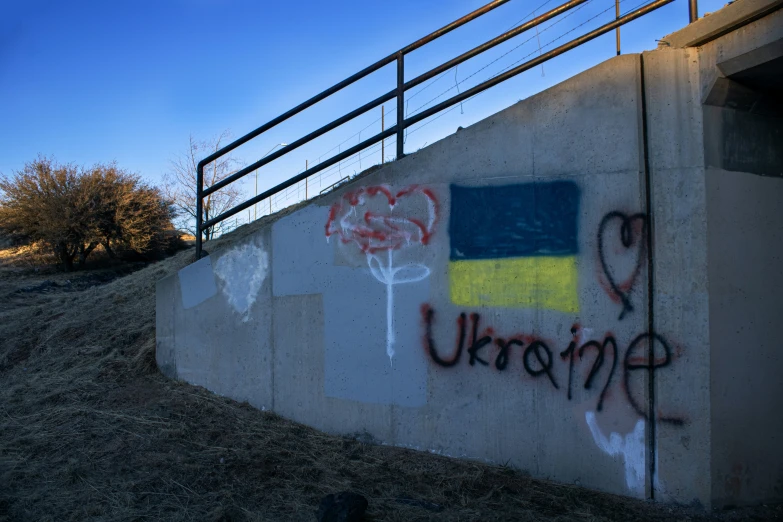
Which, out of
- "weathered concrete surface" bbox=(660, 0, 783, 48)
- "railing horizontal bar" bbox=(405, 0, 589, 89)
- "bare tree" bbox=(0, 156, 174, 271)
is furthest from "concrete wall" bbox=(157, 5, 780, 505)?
"bare tree" bbox=(0, 156, 174, 271)

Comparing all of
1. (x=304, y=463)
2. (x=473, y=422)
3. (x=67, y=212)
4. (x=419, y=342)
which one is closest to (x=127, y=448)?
(x=304, y=463)

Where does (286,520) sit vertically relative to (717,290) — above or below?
below

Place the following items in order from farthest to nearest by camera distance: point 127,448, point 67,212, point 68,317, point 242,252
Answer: point 67,212, point 68,317, point 242,252, point 127,448

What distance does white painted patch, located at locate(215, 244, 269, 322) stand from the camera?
5750 mm

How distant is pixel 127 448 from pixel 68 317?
4.44 metres

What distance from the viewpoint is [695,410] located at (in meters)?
3.80

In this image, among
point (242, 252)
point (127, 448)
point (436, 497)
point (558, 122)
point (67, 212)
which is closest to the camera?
point (436, 497)

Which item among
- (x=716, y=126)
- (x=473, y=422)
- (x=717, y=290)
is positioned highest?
(x=716, y=126)

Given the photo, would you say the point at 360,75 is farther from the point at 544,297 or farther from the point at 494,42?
the point at 544,297

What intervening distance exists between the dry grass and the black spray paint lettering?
4.69 ft

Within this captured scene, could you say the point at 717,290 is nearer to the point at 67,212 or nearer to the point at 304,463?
the point at 304,463

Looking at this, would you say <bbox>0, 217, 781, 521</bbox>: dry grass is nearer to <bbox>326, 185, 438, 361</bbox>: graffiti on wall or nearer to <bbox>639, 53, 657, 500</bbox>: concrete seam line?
<bbox>639, 53, 657, 500</bbox>: concrete seam line

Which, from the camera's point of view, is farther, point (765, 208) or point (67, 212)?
point (67, 212)

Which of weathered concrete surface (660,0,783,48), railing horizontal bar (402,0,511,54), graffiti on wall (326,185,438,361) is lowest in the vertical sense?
graffiti on wall (326,185,438,361)
